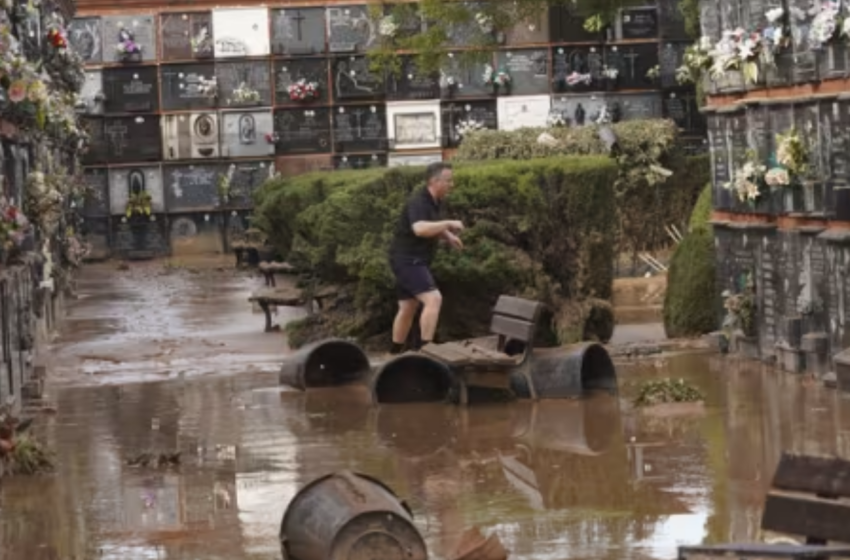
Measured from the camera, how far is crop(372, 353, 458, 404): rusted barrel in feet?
51.4

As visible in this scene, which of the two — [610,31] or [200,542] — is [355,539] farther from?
[610,31]

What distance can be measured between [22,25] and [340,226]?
358cm

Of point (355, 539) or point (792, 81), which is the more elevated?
point (792, 81)

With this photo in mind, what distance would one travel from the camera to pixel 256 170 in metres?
38.7

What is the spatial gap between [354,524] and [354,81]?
30.3m

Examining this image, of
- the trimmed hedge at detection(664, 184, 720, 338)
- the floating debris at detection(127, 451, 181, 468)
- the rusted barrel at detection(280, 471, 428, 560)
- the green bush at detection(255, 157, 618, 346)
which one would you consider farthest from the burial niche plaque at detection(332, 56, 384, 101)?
the rusted barrel at detection(280, 471, 428, 560)

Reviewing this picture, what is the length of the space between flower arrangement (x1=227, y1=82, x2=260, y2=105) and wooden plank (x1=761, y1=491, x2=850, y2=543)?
102 ft

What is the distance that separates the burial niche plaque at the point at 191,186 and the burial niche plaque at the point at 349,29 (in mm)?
3111

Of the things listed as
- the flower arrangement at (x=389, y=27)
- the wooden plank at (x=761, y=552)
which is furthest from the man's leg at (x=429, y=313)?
the flower arrangement at (x=389, y=27)

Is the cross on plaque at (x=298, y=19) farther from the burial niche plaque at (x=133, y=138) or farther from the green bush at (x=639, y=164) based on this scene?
the green bush at (x=639, y=164)

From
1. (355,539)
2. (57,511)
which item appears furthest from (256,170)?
(355,539)

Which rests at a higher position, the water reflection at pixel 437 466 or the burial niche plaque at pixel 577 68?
the burial niche plaque at pixel 577 68

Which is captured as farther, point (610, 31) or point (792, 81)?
point (610, 31)

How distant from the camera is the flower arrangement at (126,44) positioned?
125 feet
